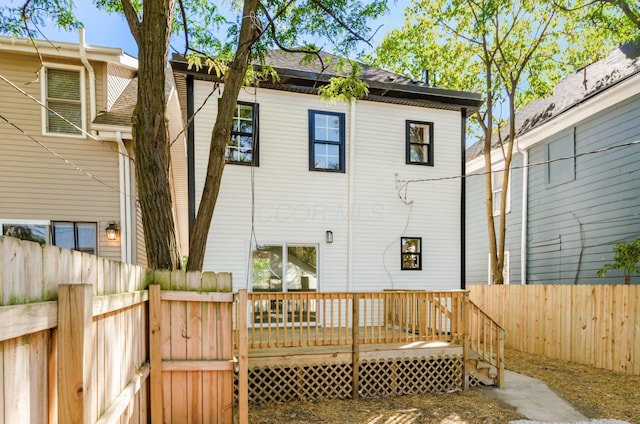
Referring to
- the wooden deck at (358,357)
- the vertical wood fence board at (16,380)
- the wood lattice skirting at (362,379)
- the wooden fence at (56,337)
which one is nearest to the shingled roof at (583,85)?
the wooden deck at (358,357)

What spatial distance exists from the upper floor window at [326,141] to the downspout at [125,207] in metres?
3.68

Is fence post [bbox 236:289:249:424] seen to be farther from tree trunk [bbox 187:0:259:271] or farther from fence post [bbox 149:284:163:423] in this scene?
tree trunk [bbox 187:0:259:271]

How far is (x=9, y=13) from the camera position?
5355 millimetres

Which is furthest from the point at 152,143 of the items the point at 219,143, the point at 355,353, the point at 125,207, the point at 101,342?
the point at 355,353

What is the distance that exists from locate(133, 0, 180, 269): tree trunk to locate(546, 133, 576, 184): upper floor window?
10.1m

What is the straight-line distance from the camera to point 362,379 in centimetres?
581

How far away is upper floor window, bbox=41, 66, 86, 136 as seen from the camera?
700 cm

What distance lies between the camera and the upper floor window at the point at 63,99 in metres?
7.00

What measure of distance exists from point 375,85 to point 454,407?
20.6ft

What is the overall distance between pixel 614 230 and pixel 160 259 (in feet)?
34.0

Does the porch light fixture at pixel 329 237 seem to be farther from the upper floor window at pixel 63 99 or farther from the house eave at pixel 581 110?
the house eave at pixel 581 110

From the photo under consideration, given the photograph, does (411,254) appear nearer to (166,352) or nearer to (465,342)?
(465,342)

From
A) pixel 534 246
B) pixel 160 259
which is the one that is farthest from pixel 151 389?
pixel 534 246

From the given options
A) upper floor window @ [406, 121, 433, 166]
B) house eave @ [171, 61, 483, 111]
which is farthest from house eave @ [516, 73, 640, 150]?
upper floor window @ [406, 121, 433, 166]
